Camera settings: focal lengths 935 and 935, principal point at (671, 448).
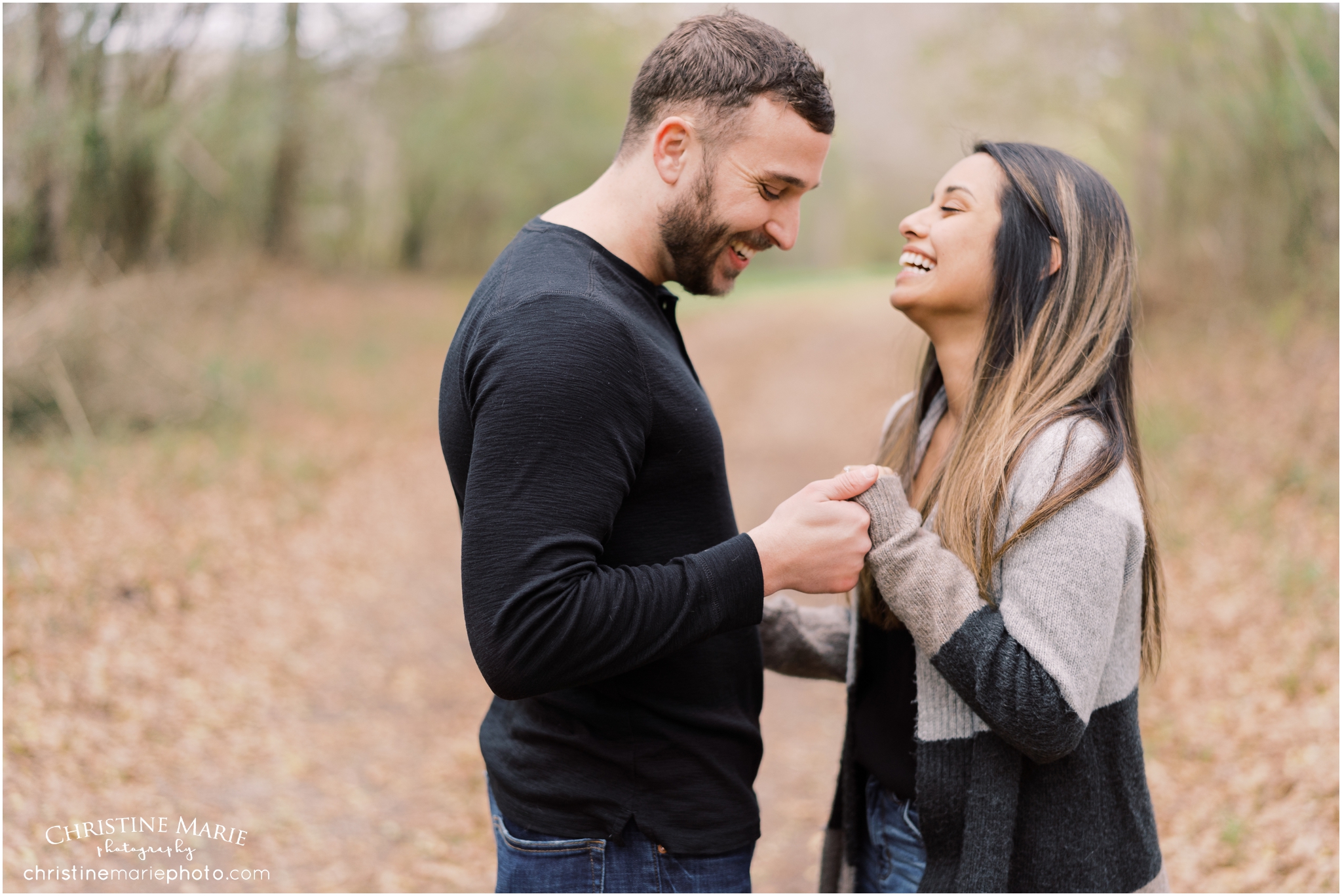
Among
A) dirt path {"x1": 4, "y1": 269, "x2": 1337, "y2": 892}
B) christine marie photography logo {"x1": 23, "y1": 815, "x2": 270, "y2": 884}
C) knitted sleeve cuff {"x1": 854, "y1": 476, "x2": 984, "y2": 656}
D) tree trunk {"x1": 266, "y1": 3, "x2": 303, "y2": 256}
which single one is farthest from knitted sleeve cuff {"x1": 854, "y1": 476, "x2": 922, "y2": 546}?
tree trunk {"x1": 266, "y1": 3, "x2": 303, "y2": 256}

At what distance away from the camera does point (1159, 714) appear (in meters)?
5.23

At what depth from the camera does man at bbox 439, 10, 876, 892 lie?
156cm

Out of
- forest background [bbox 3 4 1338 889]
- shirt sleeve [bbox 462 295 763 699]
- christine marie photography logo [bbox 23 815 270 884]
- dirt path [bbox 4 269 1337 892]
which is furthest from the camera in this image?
forest background [bbox 3 4 1338 889]

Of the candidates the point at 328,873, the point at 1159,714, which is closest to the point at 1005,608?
the point at 328,873

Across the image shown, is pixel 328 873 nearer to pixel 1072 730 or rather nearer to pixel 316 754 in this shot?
pixel 316 754

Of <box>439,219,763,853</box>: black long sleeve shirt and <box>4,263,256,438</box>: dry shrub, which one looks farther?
<box>4,263,256,438</box>: dry shrub

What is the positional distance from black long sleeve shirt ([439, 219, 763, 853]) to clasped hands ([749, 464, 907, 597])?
0.06m

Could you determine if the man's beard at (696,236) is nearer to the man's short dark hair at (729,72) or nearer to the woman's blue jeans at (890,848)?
the man's short dark hair at (729,72)

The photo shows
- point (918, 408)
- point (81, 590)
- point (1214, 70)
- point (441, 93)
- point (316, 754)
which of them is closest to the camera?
point (918, 408)

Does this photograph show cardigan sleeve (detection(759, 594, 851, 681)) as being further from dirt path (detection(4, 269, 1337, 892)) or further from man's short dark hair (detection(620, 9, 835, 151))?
man's short dark hair (detection(620, 9, 835, 151))

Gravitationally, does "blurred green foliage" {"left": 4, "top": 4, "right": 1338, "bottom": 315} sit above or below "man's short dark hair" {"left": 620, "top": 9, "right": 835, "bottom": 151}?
above

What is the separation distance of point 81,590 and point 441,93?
15.0 metres

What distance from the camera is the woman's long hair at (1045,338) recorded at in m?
2.06

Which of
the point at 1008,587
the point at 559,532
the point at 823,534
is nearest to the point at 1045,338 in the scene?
the point at 1008,587
